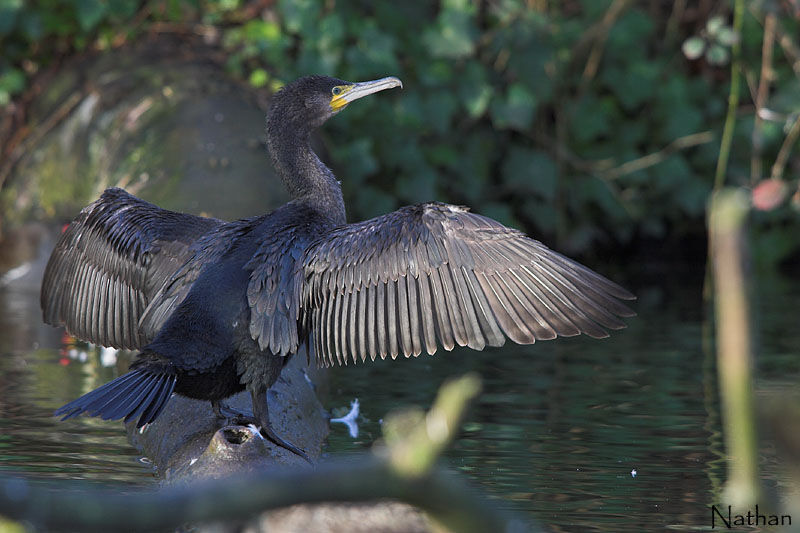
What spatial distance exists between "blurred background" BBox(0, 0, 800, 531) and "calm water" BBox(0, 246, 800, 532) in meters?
0.02

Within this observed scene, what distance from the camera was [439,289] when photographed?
4.18 m

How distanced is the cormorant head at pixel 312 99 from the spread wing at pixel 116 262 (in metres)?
0.59

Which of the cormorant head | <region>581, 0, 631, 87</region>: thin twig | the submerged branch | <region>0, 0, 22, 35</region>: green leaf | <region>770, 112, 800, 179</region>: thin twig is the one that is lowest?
the submerged branch

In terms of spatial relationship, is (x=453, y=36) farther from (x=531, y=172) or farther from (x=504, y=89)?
(x=531, y=172)

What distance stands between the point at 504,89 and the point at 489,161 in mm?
844

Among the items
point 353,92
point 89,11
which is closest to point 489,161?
point 89,11

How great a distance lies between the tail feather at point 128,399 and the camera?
12.1 ft

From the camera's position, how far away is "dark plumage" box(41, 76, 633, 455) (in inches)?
157

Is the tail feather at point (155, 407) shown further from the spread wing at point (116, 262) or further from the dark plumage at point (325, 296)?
the spread wing at point (116, 262)

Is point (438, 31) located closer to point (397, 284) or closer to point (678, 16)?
point (678, 16)

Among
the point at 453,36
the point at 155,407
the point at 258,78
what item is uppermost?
the point at 453,36

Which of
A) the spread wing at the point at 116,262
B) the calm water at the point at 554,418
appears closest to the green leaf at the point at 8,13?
the calm water at the point at 554,418

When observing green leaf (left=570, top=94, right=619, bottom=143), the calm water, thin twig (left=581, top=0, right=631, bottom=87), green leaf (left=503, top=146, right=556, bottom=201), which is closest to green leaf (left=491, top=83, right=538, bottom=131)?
green leaf (left=503, top=146, right=556, bottom=201)

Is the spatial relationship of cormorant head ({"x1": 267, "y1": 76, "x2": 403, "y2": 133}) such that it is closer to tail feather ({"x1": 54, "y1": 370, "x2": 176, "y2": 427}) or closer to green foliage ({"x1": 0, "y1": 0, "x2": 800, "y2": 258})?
tail feather ({"x1": 54, "y1": 370, "x2": 176, "y2": 427})
